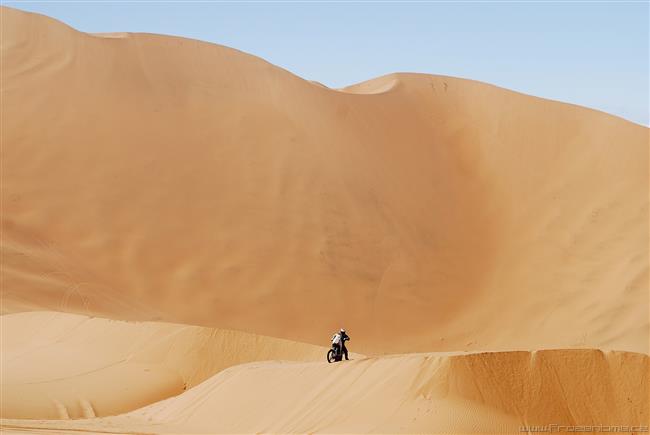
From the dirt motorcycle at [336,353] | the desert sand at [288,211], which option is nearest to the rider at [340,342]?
the dirt motorcycle at [336,353]

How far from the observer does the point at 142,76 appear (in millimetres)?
47938

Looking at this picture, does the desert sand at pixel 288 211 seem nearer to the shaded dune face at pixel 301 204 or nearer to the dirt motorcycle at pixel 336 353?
the shaded dune face at pixel 301 204

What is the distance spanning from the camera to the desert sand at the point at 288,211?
39656 mm

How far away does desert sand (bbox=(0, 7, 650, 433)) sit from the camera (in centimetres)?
3966

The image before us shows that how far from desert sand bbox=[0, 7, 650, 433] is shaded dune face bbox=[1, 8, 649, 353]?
9 cm

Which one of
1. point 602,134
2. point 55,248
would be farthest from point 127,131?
point 602,134

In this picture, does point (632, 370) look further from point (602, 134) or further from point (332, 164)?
point (602, 134)

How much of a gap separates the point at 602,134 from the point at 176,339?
29441 millimetres

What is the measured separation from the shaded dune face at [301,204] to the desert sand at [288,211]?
3.5 inches

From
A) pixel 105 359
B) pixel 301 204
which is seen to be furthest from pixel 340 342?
pixel 301 204

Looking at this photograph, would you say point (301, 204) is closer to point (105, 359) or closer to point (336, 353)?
point (105, 359)

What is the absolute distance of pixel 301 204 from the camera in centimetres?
4478

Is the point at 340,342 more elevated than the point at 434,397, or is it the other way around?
the point at 340,342

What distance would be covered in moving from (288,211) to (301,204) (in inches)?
28.4
